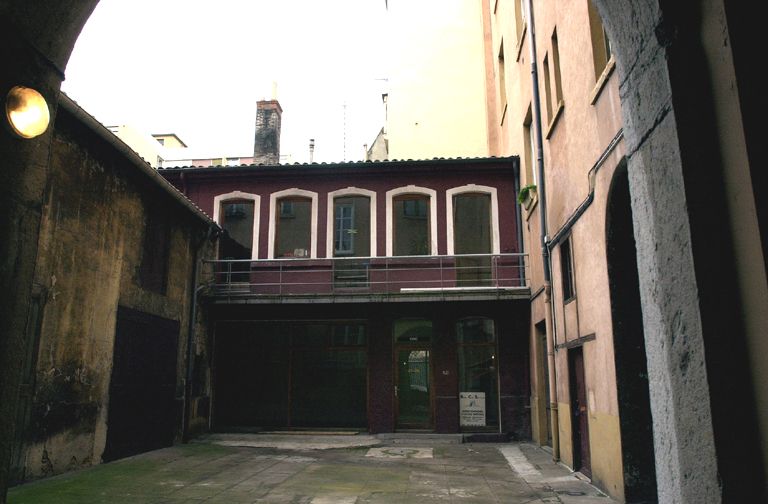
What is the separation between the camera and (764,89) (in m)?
2.40

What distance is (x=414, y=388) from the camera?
15352 millimetres

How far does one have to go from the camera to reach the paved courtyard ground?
303 inches

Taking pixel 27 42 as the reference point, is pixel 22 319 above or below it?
below

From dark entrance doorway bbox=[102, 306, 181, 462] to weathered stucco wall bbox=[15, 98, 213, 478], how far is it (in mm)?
290

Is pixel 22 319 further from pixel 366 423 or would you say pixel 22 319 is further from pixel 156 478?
pixel 366 423

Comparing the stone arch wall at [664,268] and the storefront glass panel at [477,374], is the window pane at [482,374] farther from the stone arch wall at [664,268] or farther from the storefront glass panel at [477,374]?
the stone arch wall at [664,268]

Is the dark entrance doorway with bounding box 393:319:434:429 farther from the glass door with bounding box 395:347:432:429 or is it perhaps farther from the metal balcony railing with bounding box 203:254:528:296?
the metal balcony railing with bounding box 203:254:528:296

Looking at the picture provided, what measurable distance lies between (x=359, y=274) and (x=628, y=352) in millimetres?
9173

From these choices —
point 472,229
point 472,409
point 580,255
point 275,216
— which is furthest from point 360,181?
point 580,255

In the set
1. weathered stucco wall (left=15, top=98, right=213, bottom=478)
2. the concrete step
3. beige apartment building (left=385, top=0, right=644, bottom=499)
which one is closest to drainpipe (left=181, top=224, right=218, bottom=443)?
weathered stucco wall (left=15, top=98, right=213, bottom=478)

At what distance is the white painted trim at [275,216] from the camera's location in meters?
16.0

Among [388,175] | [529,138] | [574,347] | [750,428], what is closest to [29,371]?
[574,347]

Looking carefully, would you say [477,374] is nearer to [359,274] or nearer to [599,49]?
[359,274]

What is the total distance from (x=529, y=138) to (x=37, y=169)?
12.6 m
